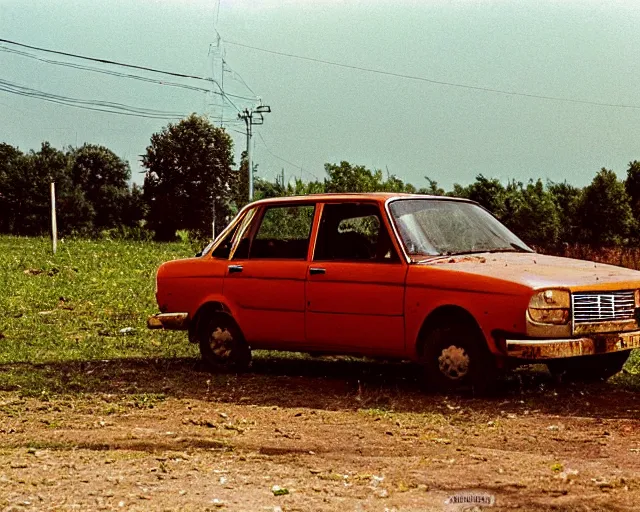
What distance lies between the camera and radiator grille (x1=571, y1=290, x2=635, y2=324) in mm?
8797

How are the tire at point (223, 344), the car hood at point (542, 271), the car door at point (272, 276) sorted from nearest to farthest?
the car hood at point (542, 271)
the car door at point (272, 276)
the tire at point (223, 344)

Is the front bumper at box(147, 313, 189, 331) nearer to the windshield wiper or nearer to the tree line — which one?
the windshield wiper

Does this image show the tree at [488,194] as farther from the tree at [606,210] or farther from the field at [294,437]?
the field at [294,437]

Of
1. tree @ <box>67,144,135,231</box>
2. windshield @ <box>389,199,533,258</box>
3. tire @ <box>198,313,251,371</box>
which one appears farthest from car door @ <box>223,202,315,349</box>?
tree @ <box>67,144,135,231</box>

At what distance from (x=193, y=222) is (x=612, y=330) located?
86447 mm

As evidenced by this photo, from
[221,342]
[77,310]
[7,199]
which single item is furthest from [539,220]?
[221,342]

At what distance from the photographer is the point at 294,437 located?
304 inches

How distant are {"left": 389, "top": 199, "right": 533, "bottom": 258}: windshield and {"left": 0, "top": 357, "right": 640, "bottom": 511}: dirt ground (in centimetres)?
131

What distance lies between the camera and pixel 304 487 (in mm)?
5969

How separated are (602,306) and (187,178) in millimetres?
87564

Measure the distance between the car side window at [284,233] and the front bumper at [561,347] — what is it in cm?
262

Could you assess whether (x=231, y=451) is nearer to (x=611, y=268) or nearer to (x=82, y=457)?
(x=82, y=457)

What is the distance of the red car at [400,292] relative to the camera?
8797 mm

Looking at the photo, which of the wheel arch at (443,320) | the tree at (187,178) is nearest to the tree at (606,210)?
the tree at (187,178)
